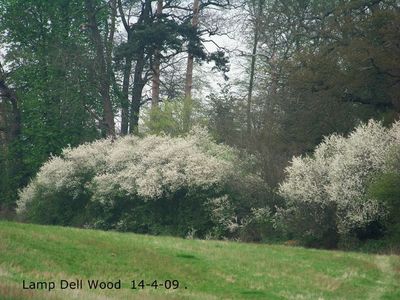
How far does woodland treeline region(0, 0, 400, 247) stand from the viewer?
1237 inches

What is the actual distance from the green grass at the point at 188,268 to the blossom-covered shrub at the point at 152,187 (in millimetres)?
9224

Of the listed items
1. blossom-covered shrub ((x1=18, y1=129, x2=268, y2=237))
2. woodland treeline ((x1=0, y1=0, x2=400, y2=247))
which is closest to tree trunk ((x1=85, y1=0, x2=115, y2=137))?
woodland treeline ((x1=0, y1=0, x2=400, y2=247))

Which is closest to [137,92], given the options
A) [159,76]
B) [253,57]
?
[159,76]

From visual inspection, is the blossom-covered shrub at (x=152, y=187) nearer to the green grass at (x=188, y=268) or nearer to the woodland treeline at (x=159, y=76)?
the woodland treeline at (x=159, y=76)

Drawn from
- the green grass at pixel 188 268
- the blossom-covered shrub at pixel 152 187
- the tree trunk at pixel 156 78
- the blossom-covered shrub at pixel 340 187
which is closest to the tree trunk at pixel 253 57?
the tree trunk at pixel 156 78

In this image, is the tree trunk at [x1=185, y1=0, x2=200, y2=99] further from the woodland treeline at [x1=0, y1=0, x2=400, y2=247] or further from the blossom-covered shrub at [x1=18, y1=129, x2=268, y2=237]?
the blossom-covered shrub at [x1=18, y1=129, x2=268, y2=237]

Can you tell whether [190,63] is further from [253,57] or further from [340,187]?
[340,187]

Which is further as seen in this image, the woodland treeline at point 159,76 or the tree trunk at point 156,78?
the tree trunk at point 156,78

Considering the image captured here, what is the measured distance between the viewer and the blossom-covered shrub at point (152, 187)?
28672 mm

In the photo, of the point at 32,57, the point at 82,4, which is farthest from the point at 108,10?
the point at 32,57

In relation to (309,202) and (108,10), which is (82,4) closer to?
(108,10)

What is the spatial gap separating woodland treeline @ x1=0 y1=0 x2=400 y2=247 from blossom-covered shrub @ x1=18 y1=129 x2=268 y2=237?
2469mm

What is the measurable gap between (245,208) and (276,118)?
6780 millimetres

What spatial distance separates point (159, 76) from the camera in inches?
1825
